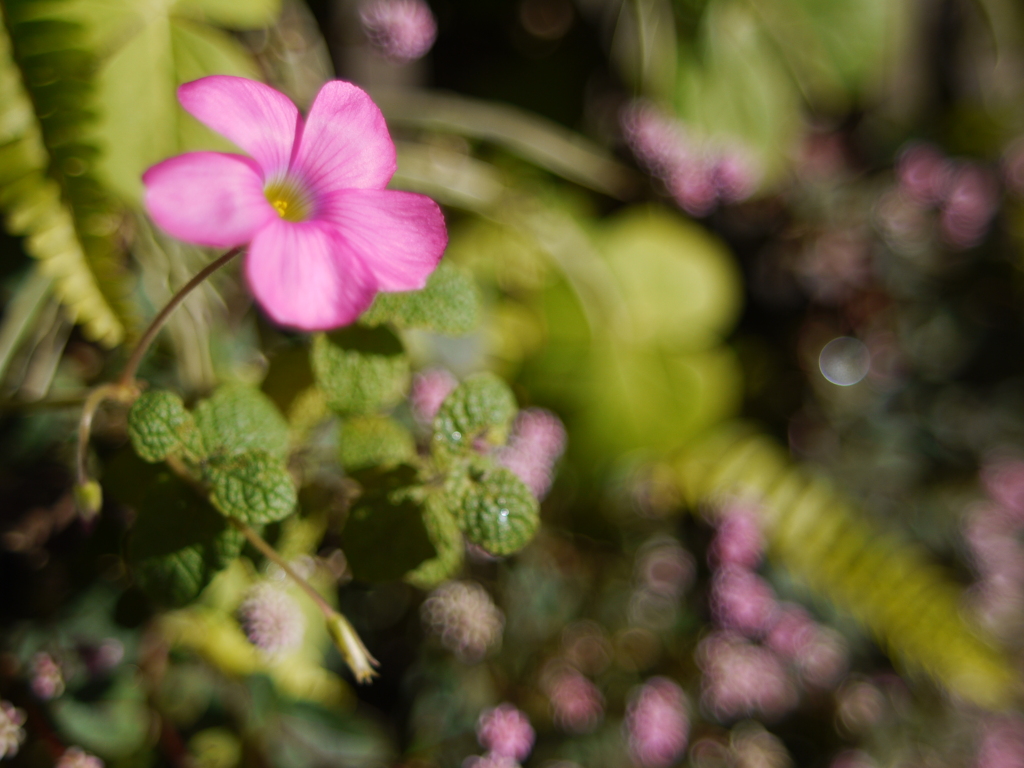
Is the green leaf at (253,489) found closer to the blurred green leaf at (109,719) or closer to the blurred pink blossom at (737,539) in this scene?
the blurred green leaf at (109,719)

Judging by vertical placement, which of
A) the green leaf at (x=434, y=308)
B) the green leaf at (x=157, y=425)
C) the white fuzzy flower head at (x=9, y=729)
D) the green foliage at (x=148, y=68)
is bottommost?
the white fuzzy flower head at (x=9, y=729)

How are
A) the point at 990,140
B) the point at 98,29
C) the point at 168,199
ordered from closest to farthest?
1. the point at 168,199
2. the point at 98,29
3. the point at 990,140

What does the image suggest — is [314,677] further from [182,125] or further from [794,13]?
[794,13]

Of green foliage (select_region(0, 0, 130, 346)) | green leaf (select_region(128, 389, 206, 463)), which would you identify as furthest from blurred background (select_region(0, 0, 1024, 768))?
green leaf (select_region(128, 389, 206, 463))

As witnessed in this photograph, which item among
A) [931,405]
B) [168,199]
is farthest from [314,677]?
[931,405]

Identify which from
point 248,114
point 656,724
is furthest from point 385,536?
point 656,724

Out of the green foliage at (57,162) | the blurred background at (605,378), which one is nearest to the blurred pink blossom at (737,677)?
the blurred background at (605,378)

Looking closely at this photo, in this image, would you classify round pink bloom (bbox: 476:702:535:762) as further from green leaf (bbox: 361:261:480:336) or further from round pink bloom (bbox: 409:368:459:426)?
green leaf (bbox: 361:261:480:336)
